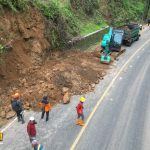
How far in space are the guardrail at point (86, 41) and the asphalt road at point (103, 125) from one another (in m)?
6.97

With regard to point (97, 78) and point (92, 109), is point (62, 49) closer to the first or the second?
point (97, 78)

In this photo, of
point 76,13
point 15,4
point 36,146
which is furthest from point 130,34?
point 36,146

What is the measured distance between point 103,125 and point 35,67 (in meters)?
7.65

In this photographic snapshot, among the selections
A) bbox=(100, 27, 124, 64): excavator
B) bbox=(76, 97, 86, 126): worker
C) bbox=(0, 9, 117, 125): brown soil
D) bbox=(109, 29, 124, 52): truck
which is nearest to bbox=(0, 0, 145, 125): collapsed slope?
bbox=(0, 9, 117, 125): brown soil

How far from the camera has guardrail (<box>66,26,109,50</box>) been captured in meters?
27.6

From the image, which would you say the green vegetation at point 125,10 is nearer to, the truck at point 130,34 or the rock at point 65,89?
the truck at point 130,34

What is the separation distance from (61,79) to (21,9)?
670cm

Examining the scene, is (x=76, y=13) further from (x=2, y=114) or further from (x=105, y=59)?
(x=2, y=114)

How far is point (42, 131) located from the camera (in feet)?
50.5

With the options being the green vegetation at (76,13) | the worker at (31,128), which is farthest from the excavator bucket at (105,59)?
the worker at (31,128)

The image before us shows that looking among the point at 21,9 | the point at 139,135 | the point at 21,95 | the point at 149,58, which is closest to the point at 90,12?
the point at 149,58

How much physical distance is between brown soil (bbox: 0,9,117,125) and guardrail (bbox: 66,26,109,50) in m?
1.79

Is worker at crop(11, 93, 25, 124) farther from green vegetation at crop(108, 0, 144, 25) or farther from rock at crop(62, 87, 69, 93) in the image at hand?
green vegetation at crop(108, 0, 144, 25)

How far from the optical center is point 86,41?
98.5 ft
